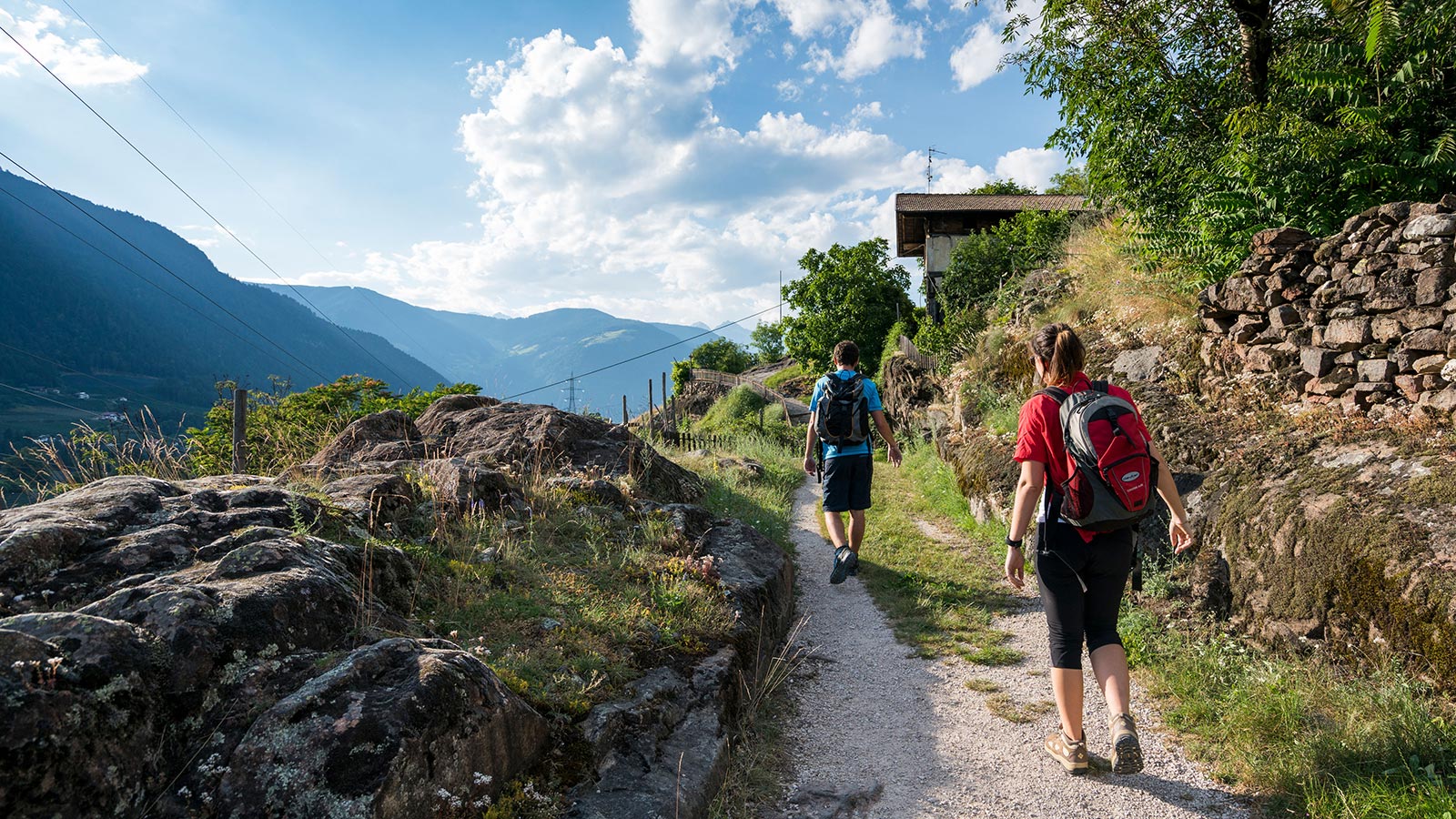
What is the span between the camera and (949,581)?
645 cm

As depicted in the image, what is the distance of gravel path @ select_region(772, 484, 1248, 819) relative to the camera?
125 inches

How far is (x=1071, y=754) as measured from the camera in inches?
132

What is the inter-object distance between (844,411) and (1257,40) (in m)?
6.70

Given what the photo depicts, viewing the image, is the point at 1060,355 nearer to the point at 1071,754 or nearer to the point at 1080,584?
the point at 1080,584

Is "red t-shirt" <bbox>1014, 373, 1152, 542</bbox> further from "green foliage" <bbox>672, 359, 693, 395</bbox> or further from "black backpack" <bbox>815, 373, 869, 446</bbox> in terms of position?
"green foliage" <bbox>672, 359, 693, 395</bbox>

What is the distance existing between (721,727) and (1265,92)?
905 cm

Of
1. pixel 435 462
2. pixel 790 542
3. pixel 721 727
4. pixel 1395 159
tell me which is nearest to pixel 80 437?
pixel 435 462

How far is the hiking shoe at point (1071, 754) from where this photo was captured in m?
3.34

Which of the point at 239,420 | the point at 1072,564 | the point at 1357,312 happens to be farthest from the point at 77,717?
the point at 239,420

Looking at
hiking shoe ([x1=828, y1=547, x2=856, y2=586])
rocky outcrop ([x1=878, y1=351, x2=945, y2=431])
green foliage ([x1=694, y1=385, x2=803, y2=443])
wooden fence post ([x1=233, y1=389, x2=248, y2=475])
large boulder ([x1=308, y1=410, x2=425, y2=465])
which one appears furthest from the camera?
green foliage ([x1=694, y1=385, x2=803, y2=443])

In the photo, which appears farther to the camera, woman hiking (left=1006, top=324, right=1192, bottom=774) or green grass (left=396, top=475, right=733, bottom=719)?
green grass (left=396, top=475, right=733, bottom=719)

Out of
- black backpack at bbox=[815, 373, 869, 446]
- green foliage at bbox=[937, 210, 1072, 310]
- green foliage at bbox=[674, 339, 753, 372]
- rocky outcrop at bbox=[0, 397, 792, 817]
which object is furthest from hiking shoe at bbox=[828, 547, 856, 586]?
green foliage at bbox=[674, 339, 753, 372]

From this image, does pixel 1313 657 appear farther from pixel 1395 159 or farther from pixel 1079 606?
pixel 1395 159

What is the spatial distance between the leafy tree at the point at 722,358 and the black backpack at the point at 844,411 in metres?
53.3
